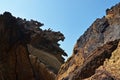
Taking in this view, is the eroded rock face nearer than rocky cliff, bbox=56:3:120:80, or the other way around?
rocky cliff, bbox=56:3:120:80

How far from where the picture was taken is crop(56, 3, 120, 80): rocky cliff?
6806 millimetres

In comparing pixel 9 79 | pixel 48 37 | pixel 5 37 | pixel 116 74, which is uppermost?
pixel 48 37

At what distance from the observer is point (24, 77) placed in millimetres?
16516

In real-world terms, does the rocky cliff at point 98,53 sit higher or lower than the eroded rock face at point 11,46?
lower

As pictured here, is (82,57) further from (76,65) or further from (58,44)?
(58,44)

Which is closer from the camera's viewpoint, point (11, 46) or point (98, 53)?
point (98, 53)

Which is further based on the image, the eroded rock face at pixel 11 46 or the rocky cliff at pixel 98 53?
the eroded rock face at pixel 11 46

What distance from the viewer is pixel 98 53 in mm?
7699

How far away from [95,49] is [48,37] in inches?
980

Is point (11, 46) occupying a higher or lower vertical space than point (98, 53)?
higher

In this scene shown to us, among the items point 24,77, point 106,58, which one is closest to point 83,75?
point 106,58

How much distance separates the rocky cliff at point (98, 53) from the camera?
22.3 feet

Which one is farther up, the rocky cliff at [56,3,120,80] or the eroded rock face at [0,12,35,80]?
the eroded rock face at [0,12,35,80]

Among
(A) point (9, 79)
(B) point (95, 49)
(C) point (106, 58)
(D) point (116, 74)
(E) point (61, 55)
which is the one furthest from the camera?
(E) point (61, 55)
